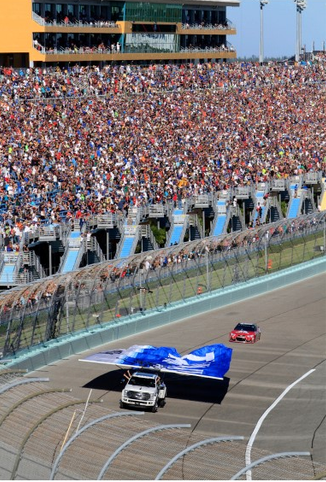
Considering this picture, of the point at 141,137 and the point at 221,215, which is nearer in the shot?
the point at 221,215

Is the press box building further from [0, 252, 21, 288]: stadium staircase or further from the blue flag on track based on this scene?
the blue flag on track

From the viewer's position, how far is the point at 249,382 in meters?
31.1

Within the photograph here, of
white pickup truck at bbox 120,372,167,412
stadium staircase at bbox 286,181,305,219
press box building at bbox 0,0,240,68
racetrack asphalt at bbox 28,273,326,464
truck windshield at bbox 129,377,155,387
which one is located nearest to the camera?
racetrack asphalt at bbox 28,273,326,464

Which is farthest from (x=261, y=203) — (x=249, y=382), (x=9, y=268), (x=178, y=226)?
(x=249, y=382)

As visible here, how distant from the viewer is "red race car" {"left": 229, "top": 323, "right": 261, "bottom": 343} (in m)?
35.2

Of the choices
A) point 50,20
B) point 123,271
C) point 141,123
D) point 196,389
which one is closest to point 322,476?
point 196,389

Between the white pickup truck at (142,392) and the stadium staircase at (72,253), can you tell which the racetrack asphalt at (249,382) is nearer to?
the white pickup truck at (142,392)

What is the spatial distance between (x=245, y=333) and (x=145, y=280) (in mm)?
3201

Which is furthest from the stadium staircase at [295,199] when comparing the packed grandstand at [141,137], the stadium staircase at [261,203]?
the stadium staircase at [261,203]

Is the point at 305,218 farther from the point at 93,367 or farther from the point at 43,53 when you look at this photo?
the point at 43,53

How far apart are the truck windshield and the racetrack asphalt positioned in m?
0.62

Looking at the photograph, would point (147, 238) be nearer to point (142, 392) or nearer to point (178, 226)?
point (178, 226)

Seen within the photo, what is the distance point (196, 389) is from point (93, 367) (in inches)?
113

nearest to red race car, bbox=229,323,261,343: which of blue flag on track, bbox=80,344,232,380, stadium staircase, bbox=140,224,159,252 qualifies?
blue flag on track, bbox=80,344,232,380
